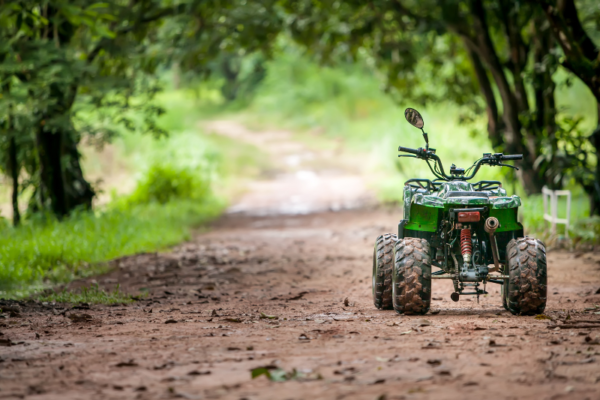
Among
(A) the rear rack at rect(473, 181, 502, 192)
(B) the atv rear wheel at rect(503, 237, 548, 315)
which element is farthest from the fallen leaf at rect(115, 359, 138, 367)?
(A) the rear rack at rect(473, 181, 502, 192)

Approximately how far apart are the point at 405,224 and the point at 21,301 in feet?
13.6

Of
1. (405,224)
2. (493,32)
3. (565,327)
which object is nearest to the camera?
(565,327)

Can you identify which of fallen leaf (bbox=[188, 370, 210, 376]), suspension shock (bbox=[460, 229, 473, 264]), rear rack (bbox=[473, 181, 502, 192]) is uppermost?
rear rack (bbox=[473, 181, 502, 192])

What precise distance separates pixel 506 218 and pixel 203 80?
13.8m

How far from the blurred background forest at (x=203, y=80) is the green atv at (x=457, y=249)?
413 cm

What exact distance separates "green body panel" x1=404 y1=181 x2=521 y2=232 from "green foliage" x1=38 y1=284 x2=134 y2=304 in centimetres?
325

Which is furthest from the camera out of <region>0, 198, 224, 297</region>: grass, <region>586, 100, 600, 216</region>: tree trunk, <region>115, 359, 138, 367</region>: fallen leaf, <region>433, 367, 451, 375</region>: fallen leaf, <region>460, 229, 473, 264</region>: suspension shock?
<region>586, 100, 600, 216</region>: tree trunk

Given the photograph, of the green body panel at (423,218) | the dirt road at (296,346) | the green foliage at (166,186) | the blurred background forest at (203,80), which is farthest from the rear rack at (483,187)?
the green foliage at (166,186)

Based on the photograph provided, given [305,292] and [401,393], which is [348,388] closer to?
[401,393]

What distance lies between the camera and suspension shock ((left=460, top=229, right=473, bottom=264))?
6391 mm

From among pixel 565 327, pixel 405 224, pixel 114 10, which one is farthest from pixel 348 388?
pixel 114 10

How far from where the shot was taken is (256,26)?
1677cm

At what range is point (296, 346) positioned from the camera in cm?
514

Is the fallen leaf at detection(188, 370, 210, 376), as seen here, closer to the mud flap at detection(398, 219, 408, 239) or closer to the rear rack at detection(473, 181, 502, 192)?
the mud flap at detection(398, 219, 408, 239)
